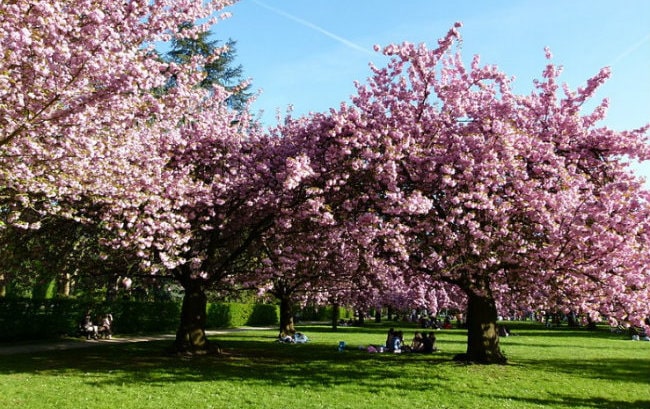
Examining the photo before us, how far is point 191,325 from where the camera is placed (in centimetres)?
2017

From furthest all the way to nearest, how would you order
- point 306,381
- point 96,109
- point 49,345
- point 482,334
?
point 49,345, point 482,334, point 306,381, point 96,109

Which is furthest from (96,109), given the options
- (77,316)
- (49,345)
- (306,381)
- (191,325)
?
(77,316)

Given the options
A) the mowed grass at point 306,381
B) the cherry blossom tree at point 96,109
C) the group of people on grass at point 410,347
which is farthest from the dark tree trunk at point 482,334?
the cherry blossom tree at point 96,109

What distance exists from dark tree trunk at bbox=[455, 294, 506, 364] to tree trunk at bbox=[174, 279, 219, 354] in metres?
10.1

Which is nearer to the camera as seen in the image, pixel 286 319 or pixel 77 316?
pixel 77 316

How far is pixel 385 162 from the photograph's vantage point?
1509cm

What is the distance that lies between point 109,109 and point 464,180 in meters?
9.54

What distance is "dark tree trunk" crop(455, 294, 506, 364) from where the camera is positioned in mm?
18062

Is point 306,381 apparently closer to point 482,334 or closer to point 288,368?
point 288,368

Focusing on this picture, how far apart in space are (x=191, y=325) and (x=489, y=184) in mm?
12532

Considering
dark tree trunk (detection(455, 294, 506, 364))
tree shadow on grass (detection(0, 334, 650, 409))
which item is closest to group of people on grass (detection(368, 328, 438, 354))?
tree shadow on grass (detection(0, 334, 650, 409))

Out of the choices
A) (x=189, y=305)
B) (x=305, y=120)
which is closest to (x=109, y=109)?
(x=305, y=120)

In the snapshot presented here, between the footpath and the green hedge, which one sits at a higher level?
the green hedge

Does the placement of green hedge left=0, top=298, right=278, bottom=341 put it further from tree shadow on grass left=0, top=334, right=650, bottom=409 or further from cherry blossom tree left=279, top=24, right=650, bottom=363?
cherry blossom tree left=279, top=24, right=650, bottom=363
